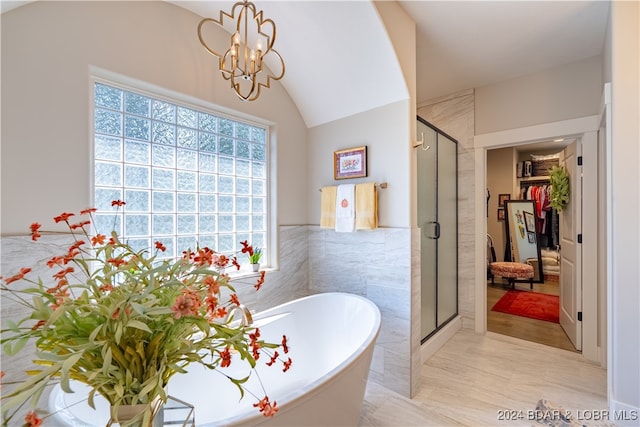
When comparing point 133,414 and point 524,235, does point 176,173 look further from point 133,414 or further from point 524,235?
point 524,235

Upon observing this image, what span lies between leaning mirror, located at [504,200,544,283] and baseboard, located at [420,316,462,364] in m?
2.98

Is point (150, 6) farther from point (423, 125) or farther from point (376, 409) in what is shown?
point (376, 409)

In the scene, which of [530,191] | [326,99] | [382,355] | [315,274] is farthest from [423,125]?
[530,191]

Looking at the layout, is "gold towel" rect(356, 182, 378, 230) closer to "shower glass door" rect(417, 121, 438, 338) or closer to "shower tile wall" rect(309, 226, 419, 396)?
"shower tile wall" rect(309, 226, 419, 396)

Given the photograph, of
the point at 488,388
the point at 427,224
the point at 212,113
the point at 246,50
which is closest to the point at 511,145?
the point at 427,224

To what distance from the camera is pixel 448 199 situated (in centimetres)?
319

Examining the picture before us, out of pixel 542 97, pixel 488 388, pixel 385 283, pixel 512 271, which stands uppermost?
pixel 542 97

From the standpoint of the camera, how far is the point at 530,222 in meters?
5.30

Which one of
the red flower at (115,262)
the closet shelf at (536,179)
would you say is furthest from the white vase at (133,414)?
the closet shelf at (536,179)

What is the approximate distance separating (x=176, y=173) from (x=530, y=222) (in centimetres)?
584

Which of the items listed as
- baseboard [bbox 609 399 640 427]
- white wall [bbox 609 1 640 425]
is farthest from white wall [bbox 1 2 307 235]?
baseboard [bbox 609 399 640 427]

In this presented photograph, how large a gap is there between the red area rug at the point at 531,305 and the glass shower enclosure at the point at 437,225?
1.20m

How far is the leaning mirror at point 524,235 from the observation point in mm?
5246

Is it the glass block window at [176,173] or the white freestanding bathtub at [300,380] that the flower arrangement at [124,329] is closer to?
the white freestanding bathtub at [300,380]
